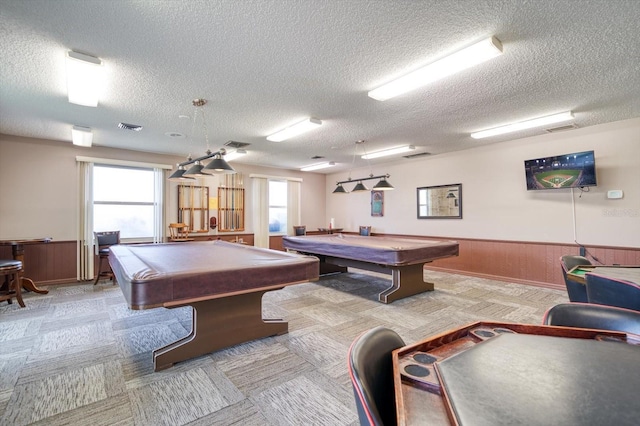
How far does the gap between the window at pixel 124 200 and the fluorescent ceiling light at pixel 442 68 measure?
18.0ft

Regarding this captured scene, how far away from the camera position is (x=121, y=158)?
609cm

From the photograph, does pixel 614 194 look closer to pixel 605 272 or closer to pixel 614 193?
pixel 614 193

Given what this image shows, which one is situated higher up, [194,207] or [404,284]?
[194,207]

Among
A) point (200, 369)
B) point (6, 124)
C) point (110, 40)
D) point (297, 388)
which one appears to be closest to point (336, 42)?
point (110, 40)

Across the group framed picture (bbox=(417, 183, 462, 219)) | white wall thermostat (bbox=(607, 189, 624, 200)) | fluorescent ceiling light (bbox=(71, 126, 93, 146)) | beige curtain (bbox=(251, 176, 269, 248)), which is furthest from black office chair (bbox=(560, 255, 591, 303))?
fluorescent ceiling light (bbox=(71, 126, 93, 146))

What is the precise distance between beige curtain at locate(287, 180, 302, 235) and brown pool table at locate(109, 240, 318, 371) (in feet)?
17.3

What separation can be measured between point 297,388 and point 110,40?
10.4 ft

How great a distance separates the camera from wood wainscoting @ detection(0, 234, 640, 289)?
5012 mm

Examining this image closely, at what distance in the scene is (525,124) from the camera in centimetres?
452

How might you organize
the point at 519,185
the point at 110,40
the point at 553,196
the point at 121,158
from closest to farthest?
1. the point at 110,40
2. the point at 553,196
3. the point at 519,185
4. the point at 121,158

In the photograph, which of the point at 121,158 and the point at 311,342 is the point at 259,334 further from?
the point at 121,158

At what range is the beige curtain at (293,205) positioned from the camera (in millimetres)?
8547

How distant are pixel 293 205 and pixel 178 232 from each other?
127 inches

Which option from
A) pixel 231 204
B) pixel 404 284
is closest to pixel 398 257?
pixel 404 284
